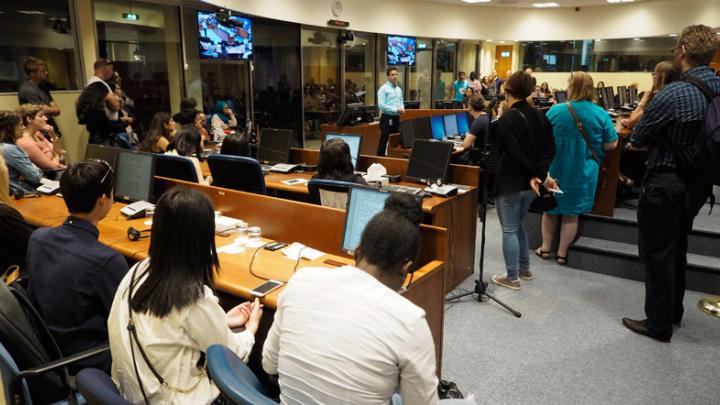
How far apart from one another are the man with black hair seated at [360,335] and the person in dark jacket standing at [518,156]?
232cm

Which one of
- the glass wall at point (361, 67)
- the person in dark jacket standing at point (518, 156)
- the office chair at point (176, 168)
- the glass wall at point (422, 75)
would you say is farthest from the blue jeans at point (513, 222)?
Answer: the glass wall at point (422, 75)

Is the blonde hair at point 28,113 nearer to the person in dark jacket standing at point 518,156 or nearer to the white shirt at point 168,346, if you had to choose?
the white shirt at point 168,346

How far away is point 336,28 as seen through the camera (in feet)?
32.0

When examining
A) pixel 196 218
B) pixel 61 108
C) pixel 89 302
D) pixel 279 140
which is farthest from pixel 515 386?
pixel 61 108

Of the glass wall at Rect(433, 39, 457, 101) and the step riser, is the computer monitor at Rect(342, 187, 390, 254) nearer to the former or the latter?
the step riser

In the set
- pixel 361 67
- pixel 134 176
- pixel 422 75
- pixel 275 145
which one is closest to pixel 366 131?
pixel 275 145

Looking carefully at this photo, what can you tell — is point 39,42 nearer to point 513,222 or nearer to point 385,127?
point 385,127

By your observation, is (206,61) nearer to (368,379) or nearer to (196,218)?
(196,218)

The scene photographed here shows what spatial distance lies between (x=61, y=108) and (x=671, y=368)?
611cm

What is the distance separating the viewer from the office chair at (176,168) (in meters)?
3.70

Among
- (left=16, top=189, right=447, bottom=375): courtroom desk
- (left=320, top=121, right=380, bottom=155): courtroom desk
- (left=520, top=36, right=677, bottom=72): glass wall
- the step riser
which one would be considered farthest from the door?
(left=16, top=189, right=447, bottom=375): courtroom desk

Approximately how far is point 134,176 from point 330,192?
5.06 ft

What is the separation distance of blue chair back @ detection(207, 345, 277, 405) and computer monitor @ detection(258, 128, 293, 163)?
403 centimetres

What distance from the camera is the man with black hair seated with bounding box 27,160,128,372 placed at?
1.79 metres
